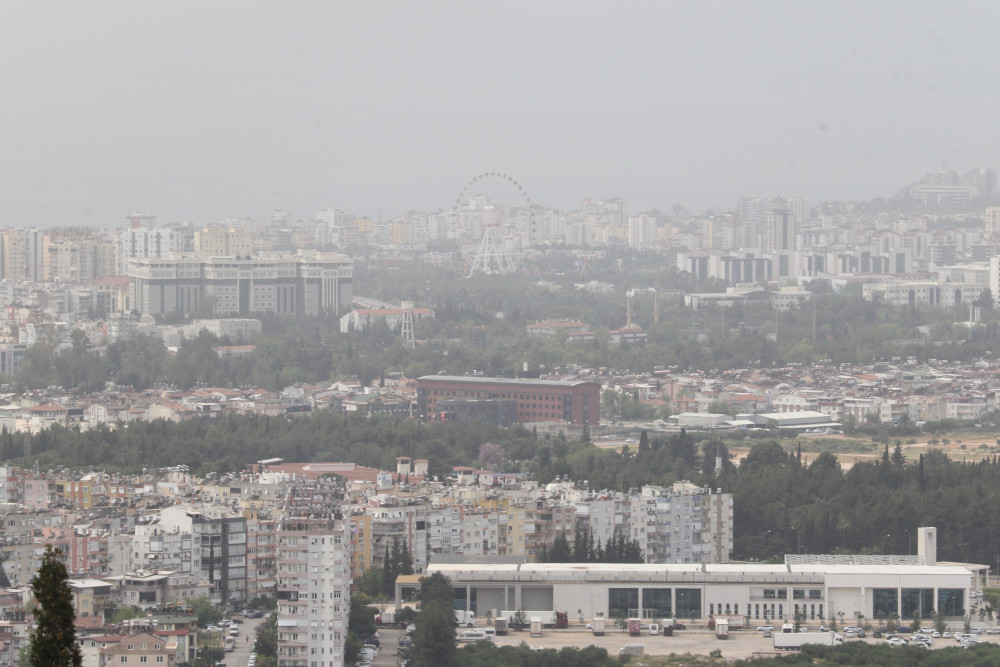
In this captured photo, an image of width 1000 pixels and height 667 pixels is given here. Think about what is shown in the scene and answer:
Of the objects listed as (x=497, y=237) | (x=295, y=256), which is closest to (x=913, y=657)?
(x=295, y=256)

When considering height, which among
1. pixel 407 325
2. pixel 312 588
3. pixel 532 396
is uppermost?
pixel 407 325

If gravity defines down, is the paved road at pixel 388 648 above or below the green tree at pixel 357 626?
below

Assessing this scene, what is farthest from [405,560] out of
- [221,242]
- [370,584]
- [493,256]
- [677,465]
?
A: [493,256]

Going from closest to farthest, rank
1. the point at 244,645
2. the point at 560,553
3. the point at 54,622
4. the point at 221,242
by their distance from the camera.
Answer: the point at 54,622 → the point at 244,645 → the point at 560,553 → the point at 221,242

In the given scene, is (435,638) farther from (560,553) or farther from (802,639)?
(560,553)

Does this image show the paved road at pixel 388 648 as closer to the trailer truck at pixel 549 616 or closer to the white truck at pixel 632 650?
the trailer truck at pixel 549 616

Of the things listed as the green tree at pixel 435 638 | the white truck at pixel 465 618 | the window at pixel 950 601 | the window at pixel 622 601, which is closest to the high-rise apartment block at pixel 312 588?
the green tree at pixel 435 638
